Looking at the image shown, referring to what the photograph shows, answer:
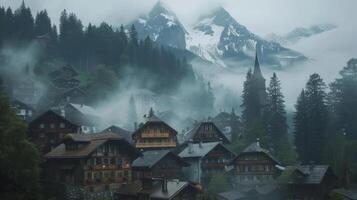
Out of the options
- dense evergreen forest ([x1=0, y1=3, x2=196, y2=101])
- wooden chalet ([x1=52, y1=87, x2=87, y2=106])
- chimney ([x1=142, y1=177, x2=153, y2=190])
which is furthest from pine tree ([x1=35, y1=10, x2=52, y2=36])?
chimney ([x1=142, y1=177, x2=153, y2=190])

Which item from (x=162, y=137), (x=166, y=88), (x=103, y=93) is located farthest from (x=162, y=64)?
(x=162, y=137)

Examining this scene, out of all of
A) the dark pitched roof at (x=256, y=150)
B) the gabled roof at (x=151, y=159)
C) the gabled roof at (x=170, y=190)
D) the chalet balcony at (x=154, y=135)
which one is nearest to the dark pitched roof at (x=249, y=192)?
the dark pitched roof at (x=256, y=150)

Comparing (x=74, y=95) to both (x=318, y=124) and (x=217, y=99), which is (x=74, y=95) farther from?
(x=217, y=99)

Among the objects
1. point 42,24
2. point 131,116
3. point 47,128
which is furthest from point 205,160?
point 42,24

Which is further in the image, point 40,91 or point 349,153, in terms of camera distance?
point 40,91

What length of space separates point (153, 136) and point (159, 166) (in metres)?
13.1

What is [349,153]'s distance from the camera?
8219 cm

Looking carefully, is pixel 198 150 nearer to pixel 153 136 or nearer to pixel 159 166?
pixel 153 136

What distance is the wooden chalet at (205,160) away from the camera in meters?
81.5

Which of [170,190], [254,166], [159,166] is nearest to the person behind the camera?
[170,190]

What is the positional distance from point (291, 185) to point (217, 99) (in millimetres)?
115322

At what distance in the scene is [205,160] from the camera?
8256 centimetres

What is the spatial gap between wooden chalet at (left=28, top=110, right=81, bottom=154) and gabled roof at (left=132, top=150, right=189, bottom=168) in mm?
12876

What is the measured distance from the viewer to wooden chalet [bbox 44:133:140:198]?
214 feet
